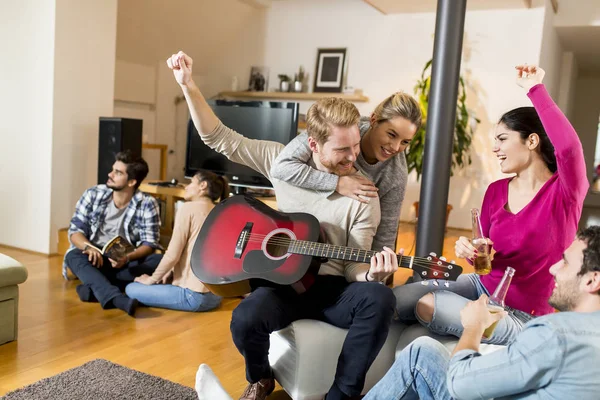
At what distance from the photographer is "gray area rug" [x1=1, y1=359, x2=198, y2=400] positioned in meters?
2.10

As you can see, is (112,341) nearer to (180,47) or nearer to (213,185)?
(213,185)

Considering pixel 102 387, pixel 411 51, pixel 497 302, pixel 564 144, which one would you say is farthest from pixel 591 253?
pixel 411 51

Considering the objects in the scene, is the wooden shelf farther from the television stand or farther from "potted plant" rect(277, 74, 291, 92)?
the television stand

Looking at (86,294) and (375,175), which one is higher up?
(375,175)

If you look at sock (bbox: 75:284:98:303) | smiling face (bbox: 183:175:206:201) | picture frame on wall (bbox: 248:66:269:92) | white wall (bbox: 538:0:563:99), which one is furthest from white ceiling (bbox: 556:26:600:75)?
sock (bbox: 75:284:98:303)

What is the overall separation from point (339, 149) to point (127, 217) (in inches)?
77.4

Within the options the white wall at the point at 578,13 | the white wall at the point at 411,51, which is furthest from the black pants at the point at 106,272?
the white wall at the point at 578,13

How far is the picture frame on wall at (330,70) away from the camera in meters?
6.51

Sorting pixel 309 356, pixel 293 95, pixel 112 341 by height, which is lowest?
pixel 112 341

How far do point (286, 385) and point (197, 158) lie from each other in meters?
3.00

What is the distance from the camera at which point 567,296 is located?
1268 millimetres

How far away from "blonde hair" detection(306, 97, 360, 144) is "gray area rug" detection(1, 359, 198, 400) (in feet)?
3.45

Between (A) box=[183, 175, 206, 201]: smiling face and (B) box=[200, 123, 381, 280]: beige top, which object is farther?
(A) box=[183, 175, 206, 201]: smiling face

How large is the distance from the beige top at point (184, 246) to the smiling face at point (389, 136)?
1.34 metres
